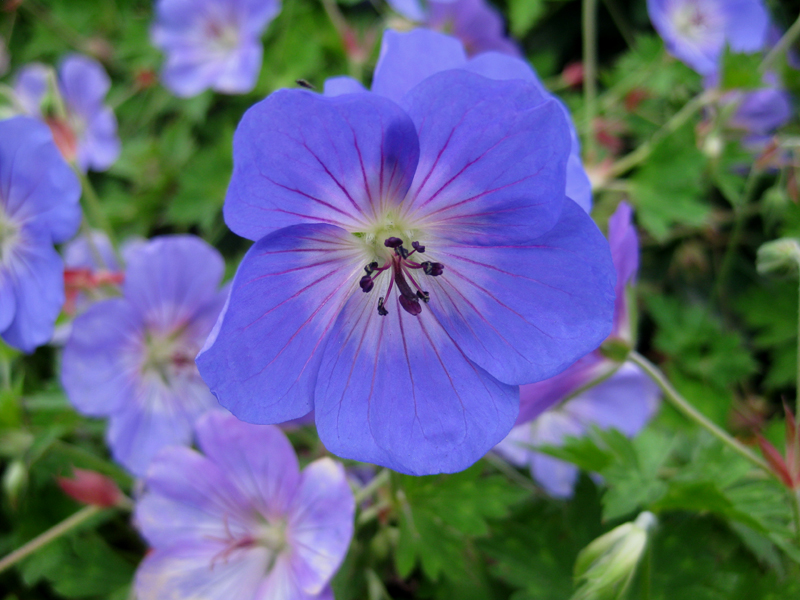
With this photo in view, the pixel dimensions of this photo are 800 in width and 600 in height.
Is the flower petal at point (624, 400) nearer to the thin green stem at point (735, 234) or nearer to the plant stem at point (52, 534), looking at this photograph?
the thin green stem at point (735, 234)

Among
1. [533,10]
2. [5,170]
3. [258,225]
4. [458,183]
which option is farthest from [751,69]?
[5,170]

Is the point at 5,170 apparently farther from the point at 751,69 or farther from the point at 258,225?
the point at 751,69

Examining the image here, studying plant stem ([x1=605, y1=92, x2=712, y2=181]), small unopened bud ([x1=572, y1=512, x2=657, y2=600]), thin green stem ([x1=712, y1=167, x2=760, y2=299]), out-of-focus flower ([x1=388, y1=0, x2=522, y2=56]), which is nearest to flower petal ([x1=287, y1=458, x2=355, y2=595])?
small unopened bud ([x1=572, y1=512, x2=657, y2=600])

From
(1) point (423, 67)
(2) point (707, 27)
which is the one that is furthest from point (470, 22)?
(1) point (423, 67)

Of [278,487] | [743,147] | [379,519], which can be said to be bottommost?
[379,519]

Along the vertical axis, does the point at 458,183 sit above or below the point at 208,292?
above

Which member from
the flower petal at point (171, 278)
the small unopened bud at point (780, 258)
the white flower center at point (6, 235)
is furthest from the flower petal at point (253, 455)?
the small unopened bud at point (780, 258)

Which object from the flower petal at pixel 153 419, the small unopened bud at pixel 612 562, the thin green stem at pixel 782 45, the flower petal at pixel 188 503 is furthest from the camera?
the thin green stem at pixel 782 45
